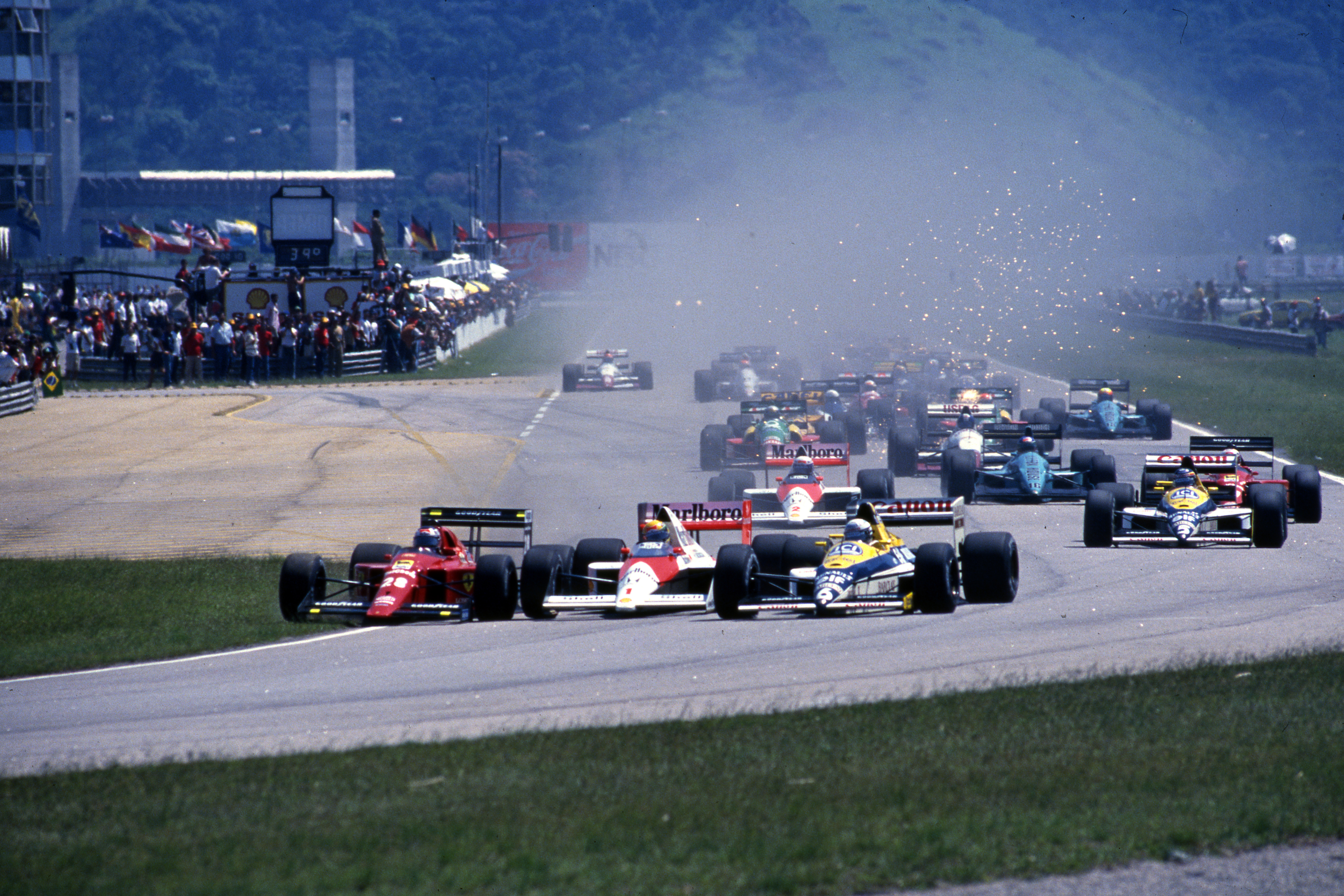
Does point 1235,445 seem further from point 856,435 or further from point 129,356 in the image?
point 129,356

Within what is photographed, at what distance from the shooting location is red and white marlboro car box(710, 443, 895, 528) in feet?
62.9

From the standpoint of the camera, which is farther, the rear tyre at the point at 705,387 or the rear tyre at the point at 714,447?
the rear tyre at the point at 705,387

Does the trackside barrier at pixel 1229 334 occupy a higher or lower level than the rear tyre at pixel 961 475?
higher

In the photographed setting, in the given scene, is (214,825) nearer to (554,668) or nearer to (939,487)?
(554,668)

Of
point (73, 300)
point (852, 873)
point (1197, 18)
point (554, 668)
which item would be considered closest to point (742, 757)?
point (852, 873)

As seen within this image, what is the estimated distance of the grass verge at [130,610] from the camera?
14.1 meters

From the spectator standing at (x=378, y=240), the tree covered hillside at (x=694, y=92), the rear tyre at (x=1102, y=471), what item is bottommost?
the rear tyre at (x=1102, y=471)

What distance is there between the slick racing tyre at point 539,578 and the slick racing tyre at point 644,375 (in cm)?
2866

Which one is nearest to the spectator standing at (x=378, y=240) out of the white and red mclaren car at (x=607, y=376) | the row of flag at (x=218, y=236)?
the row of flag at (x=218, y=236)

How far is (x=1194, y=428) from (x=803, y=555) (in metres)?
21.2

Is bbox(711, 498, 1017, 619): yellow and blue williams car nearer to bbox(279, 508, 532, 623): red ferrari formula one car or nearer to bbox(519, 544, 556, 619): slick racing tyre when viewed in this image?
bbox(519, 544, 556, 619): slick racing tyre

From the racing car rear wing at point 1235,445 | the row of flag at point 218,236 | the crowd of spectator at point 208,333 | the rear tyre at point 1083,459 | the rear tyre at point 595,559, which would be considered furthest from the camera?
the row of flag at point 218,236

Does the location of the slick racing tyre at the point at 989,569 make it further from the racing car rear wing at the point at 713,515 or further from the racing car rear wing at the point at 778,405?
the racing car rear wing at the point at 778,405

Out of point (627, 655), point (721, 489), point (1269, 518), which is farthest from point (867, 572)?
point (721, 489)
